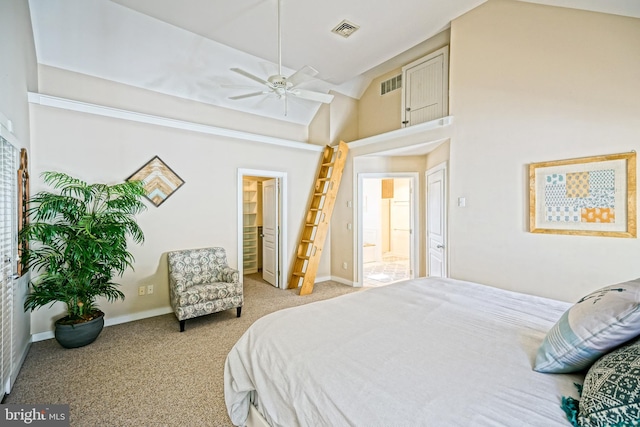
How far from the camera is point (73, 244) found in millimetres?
2719

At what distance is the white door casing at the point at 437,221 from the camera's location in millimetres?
3988

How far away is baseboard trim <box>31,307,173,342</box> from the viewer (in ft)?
9.95

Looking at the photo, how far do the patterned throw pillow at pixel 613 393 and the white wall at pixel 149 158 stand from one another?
4.09 meters

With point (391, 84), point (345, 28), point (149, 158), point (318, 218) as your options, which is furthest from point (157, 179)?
point (391, 84)

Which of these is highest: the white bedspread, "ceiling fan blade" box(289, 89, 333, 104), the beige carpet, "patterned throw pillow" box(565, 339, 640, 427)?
"ceiling fan blade" box(289, 89, 333, 104)

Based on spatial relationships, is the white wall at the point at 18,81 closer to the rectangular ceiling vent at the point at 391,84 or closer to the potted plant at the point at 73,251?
the potted plant at the point at 73,251

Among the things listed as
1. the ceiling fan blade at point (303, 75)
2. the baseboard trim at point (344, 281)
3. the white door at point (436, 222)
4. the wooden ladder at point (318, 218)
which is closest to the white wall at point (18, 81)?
the ceiling fan blade at point (303, 75)

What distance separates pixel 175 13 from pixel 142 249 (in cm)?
279

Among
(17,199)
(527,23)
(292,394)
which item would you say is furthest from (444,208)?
(17,199)

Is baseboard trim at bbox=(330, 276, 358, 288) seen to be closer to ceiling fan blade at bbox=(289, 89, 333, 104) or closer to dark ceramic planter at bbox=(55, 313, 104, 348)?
ceiling fan blade at bbox=(289, 89, 333, 104)

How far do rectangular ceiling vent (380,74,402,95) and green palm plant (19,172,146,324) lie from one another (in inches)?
167

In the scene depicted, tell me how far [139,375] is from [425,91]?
4929mm

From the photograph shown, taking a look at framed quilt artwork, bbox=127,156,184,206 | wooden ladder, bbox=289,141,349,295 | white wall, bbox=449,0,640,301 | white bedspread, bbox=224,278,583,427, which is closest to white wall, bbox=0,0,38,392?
framed quilt artwork, bbox=127,156,184,206

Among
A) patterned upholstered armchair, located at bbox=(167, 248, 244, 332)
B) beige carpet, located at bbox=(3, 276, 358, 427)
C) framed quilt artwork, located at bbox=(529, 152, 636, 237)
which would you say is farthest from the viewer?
patterned upholstered armchair, located at bbox=(167, 248, 244, 332)
